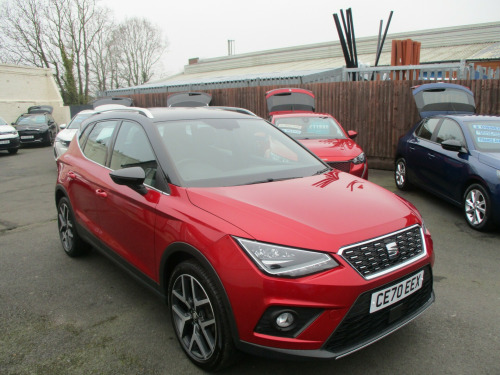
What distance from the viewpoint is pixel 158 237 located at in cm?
280

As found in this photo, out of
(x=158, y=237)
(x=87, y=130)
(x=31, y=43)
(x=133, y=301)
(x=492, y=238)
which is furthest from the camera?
(x=31, y=43)

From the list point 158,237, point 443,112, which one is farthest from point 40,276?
point 443,112

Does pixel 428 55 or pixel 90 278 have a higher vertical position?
pixel 428 55

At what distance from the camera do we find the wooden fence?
9.21 metres

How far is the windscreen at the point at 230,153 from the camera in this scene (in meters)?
2.97

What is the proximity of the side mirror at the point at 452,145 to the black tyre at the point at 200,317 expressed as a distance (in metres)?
4.73

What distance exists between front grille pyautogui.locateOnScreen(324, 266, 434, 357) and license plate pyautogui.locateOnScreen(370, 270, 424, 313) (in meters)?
0.03

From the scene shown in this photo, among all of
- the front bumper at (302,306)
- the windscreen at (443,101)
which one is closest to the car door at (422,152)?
the windscreen at (443,101)

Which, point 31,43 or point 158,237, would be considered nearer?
point 158,237

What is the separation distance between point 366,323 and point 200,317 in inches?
40.0

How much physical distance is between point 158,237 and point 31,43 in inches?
1706

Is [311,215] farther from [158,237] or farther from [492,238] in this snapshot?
[492,238]

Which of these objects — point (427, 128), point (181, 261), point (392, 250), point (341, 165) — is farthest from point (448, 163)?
point (181, 261)

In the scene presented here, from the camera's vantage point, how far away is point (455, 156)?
5887 millimetres
